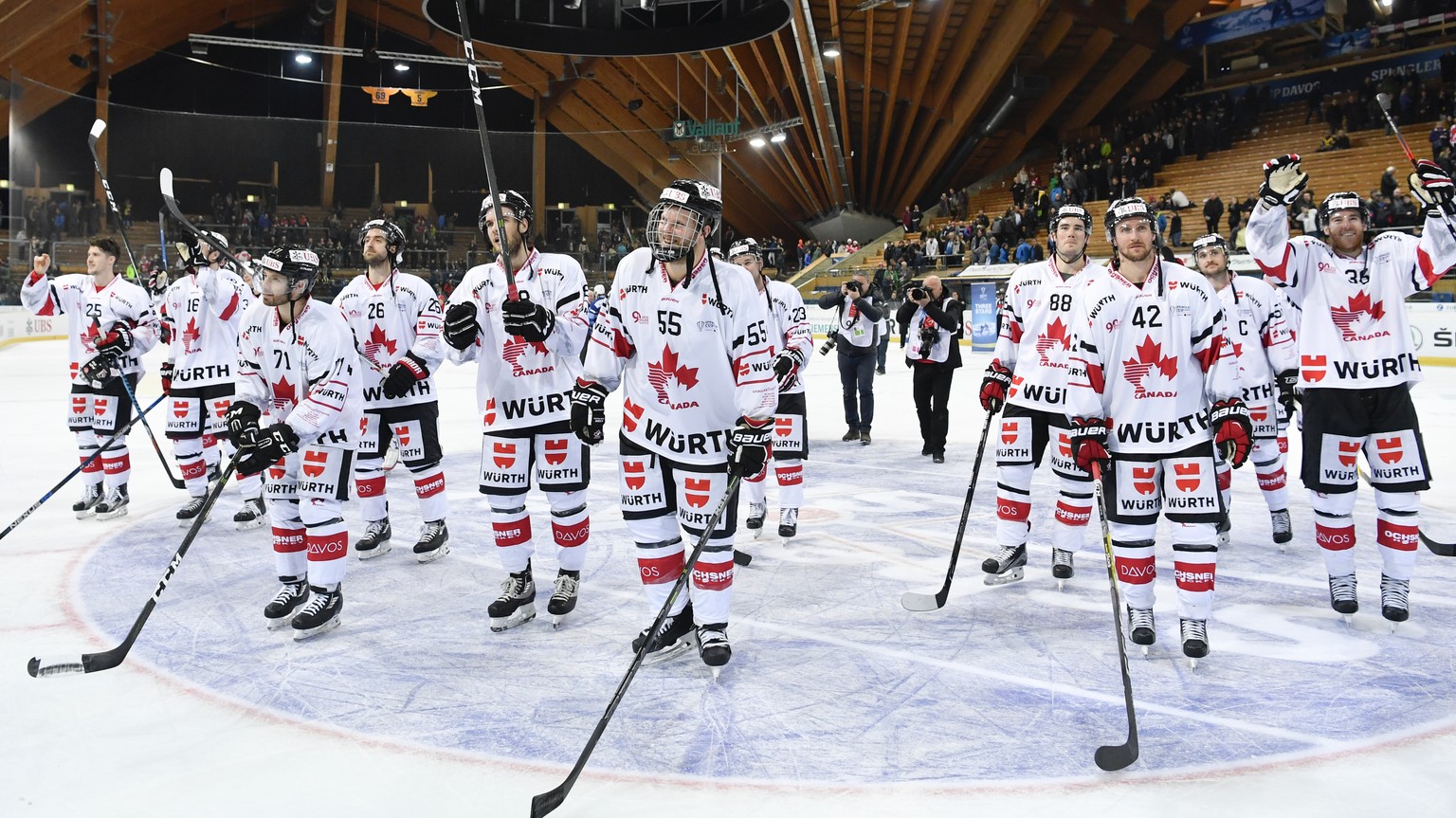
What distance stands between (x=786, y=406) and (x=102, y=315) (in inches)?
182

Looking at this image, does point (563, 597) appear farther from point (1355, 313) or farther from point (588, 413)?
point (1355, 313)

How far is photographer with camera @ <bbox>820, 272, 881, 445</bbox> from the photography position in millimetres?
9453

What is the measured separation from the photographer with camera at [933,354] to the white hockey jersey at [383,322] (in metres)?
4.34

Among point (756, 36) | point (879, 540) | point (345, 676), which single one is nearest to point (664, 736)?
point (345, 676)

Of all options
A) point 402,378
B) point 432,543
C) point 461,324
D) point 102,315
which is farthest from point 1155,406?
point 102,315

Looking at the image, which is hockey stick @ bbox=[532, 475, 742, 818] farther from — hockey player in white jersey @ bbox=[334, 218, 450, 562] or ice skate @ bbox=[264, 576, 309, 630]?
hockey player in white jersey @ bbox=[334, 218, 450, 562]

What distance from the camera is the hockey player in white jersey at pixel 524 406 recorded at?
452 centimetres

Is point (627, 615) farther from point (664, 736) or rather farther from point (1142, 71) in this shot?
point (1142, 71)

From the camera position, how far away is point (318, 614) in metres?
4.34

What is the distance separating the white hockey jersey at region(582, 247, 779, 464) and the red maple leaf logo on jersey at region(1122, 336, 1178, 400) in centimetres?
142

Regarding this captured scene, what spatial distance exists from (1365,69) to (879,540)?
28.0m

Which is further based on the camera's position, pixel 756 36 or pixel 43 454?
pixel 756 36

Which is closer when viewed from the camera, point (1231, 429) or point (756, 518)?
point (1231, 429)

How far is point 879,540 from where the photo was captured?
6133mm
